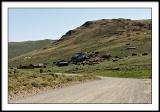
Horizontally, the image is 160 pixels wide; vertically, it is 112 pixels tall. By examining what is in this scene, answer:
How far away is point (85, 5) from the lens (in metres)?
17.1

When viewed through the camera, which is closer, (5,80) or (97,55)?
(5,80)

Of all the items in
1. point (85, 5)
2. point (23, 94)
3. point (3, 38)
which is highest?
point (85, 5)

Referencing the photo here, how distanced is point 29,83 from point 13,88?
417 cm

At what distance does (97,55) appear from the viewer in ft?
546

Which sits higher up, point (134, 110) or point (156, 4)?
point (156, 4)

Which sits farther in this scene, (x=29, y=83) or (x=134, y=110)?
(x=29, y=83)

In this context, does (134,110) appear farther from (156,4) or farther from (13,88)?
(13,88)

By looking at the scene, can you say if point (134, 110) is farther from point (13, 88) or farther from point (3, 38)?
point (13, 88)

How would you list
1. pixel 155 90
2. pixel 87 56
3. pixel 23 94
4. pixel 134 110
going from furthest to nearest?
pixel 87 56 → pixel 23 94 → pixel 155 90 → pixel 134 110

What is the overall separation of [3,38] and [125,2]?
5.71 m

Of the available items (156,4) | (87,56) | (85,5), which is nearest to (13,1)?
(85,5)

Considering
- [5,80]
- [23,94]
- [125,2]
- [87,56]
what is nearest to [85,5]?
[125,2]

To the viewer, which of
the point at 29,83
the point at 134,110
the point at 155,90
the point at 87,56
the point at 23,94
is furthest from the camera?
the point at 87,56

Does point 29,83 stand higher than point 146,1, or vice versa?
point 146,1
